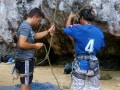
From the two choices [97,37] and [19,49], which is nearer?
[97,37]

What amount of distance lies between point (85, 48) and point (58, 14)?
4.12 metres

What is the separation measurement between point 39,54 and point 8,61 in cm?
143

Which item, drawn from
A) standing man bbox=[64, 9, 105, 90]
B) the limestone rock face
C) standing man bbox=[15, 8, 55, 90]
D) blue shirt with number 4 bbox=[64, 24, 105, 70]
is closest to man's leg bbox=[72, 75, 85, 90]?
standing man bbox=[64, 9, 105, 90]

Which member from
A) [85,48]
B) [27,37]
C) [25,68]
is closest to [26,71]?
[25,68]

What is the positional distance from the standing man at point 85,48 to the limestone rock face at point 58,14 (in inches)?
108

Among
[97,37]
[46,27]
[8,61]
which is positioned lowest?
[8,61]

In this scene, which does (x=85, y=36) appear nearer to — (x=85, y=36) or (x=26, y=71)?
(x=85, y=36)

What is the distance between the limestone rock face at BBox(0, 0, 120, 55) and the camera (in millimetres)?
8539

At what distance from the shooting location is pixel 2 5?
1173 cm

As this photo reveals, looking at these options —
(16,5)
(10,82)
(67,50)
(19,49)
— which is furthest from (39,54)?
(19,49)

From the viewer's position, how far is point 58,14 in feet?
30.9

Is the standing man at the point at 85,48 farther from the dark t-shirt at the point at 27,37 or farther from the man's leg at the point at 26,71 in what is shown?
the man's leg at the point at 26,71

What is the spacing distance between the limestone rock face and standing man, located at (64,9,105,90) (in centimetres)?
274

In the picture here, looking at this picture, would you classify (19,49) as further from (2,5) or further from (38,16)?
(2,5)
